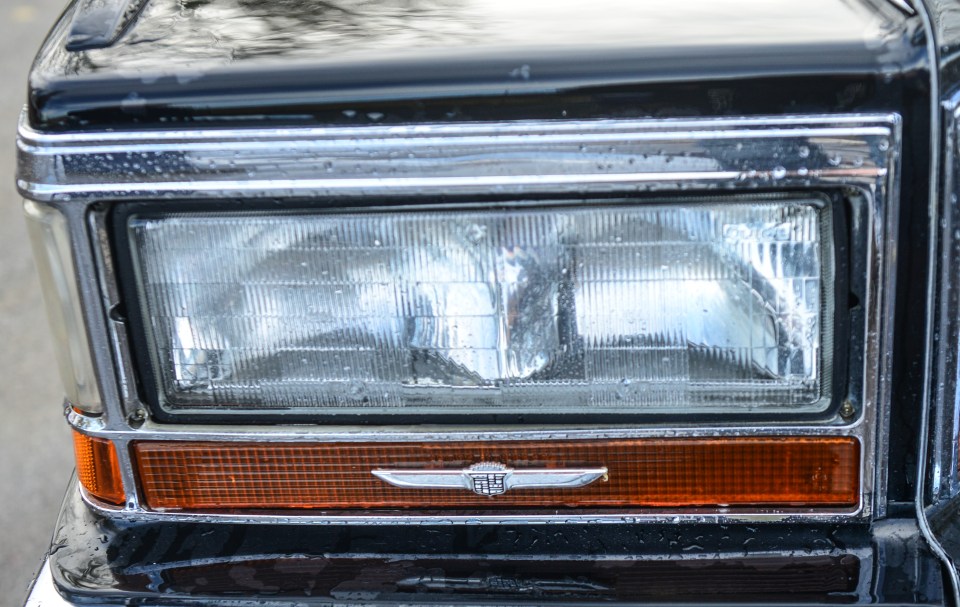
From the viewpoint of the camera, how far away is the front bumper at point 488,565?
5.00 ft

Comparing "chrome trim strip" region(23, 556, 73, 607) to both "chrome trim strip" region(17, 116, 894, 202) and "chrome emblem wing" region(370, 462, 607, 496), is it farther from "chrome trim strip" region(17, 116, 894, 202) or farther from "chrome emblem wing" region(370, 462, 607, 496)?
"chrome trim strip" region(17, 116, 894, 202)

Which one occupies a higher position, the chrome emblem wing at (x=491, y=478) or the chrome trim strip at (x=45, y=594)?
the chrome emblem wing at (x=491, y=478)

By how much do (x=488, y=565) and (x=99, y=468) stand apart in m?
0.62

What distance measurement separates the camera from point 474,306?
148 cm

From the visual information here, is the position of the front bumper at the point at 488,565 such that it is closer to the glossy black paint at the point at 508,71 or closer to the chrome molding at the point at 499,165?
the chrome molding at the point at 499,165

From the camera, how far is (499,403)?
5.09ft

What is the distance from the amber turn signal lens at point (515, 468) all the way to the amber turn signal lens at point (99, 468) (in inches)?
1.8

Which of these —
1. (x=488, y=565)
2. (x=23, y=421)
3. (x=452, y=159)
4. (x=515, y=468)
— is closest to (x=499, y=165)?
(x=452, y=159)

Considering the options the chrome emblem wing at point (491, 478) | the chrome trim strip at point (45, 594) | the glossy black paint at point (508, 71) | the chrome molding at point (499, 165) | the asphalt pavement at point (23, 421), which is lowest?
the asphalt pavement at point (23, 421)

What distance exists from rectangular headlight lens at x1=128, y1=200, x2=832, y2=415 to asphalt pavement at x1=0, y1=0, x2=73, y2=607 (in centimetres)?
161

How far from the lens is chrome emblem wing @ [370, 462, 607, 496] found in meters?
1.57

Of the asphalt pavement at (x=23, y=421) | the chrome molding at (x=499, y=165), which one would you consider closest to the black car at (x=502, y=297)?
the chrome molding at (x=499, y=165)

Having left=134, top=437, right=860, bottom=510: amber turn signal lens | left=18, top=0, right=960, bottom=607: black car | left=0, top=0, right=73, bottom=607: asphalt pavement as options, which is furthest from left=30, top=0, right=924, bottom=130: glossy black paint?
left=0, top=0, right=73, bottom=607: asphalt pavement

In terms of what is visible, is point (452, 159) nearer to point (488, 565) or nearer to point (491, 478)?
point (491, 478)
